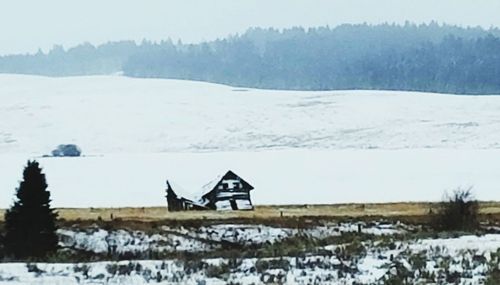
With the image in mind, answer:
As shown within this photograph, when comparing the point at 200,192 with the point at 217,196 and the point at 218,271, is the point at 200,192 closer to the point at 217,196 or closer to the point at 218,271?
the point at 217,196

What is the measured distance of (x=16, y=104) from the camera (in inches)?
3991

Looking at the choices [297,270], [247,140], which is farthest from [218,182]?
[247,140]

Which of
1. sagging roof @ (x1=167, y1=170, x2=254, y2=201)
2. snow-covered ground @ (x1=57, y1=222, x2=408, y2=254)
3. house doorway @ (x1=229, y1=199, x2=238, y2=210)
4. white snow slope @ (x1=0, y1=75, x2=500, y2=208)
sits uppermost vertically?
white snow slope @ (x1=0, y1=75, x2=500, y2=208)

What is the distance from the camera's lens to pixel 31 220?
21031mm

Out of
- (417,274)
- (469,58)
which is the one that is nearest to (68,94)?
(469,58)

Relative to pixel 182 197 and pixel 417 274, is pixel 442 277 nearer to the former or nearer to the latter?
pixel 417 274

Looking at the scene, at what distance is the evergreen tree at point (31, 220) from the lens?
68.3 ft

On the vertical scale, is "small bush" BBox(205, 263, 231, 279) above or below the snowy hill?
below

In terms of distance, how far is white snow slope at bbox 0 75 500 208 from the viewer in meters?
50.4

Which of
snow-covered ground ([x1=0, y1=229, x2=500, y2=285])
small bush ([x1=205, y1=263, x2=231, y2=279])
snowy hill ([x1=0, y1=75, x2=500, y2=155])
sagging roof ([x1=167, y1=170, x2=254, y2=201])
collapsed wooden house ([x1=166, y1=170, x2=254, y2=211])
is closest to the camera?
snow-covered ground ([x1=0, y1=229, x2=500, y2=285])

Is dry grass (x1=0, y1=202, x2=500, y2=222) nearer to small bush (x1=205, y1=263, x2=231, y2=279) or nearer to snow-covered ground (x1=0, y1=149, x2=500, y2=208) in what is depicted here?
snow-covered ground (x1=0, y1=149, x2=500, y2=208)

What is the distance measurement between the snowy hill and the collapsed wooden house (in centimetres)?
3192

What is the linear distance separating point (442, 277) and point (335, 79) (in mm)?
135678

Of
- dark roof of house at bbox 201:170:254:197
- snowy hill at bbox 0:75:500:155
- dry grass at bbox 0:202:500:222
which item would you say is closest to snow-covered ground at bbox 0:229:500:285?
dry grass at bbox 0:202:500:222
